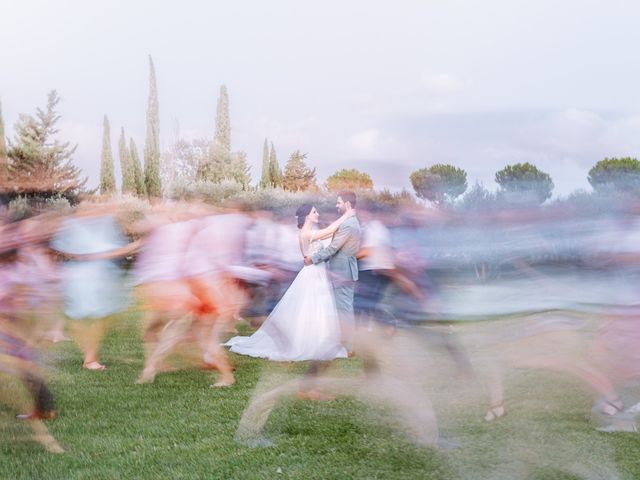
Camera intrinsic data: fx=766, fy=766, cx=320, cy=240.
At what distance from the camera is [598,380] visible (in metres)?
4.00

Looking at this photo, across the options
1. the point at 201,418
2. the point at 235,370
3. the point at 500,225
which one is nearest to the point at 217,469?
the point at 201,418

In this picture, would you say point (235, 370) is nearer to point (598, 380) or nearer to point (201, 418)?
point (201, 418)

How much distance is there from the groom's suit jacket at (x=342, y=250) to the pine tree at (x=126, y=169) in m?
32.1

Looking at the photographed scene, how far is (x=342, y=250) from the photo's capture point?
24.3 feet

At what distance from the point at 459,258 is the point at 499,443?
2102 mm

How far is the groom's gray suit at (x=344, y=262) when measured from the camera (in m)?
4.32

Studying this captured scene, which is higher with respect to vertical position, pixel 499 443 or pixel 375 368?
pixel 375 368

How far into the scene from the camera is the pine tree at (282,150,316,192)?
30.8 metres

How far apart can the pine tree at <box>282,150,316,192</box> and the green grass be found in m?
24.0

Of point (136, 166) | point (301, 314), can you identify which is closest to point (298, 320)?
point (301, 314)

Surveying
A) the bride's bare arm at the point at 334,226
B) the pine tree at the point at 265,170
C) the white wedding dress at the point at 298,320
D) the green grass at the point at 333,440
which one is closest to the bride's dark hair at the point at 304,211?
the white wedding dress at the point at 298,320

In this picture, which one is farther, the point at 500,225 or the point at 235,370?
the point at 235,370

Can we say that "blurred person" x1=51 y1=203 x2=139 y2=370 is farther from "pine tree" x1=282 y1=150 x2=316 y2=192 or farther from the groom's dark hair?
"pine tree" x1=282 y1=150 x2=316 y2=192

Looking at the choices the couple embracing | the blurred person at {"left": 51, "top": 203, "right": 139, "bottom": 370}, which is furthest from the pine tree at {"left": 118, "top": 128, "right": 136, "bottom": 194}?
the blurred person at {"left": 51, "top": 203, "right": 139, "bottom": 370}
